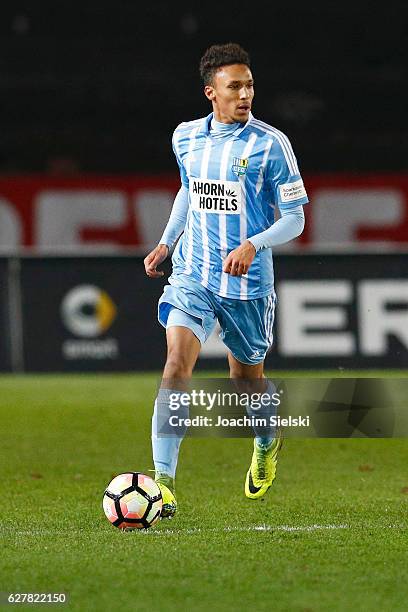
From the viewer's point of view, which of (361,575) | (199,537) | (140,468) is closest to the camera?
(361,575)

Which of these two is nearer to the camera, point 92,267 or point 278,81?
point 92,267

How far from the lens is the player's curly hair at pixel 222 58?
617 cm

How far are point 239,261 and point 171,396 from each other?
716 mm

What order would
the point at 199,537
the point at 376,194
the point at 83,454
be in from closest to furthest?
the point at 199,537 → the point at 83,454 → the point at 376,194

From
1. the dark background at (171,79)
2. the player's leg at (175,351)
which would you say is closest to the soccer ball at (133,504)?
the player's leg at (175,351)

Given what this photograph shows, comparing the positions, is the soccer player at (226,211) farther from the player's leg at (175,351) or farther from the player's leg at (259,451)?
the player's leg at (259,451)

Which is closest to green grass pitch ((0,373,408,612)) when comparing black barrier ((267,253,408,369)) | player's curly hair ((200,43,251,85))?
player's curly hair ((200,43,251,85))

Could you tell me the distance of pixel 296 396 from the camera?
9672 millimetres

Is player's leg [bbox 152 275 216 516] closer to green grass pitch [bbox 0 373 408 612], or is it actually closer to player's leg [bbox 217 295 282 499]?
player's leg [bbox 217 295 282 499]

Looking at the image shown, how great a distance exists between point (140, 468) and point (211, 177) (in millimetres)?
2428

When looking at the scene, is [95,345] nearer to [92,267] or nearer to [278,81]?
[92,267]

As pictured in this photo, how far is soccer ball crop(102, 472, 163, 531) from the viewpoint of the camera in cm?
545

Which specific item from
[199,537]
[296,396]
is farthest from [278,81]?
[199,537]

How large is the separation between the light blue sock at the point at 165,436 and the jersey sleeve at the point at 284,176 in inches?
42.9
